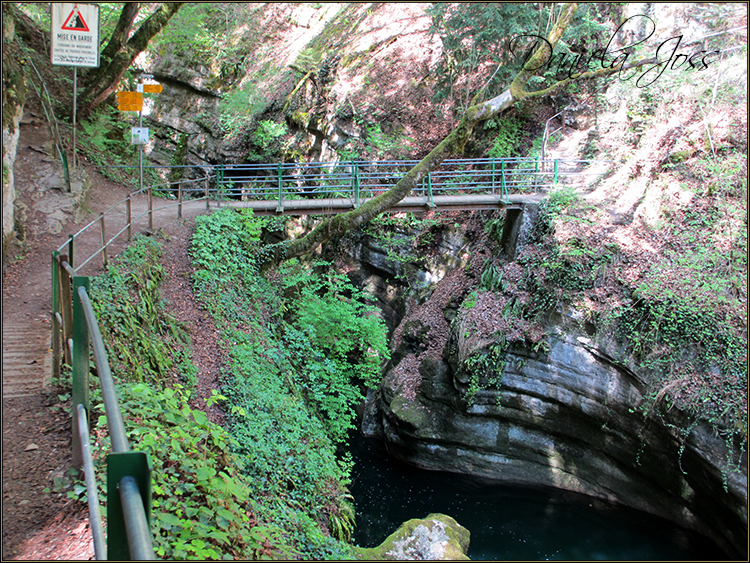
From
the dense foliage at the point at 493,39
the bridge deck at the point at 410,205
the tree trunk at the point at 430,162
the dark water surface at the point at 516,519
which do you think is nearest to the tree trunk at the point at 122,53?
the bridge deck at the point at 410,205

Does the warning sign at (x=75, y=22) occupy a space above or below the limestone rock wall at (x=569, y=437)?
above

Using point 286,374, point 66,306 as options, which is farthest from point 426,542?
point 66,306

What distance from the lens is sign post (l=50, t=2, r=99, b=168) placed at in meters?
6.83

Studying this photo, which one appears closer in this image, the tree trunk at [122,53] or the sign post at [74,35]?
the sign post at [74,35]

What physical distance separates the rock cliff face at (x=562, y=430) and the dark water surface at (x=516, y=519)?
0.92ft

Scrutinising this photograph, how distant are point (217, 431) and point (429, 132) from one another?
15014mm

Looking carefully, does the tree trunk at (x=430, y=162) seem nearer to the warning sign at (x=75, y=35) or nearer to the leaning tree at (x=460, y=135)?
the leaning tree at (x=460, y=135)

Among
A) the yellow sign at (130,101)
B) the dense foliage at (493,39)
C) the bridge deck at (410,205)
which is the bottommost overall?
the bridge deck at (410,205)

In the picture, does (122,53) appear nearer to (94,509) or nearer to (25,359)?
(25,359)

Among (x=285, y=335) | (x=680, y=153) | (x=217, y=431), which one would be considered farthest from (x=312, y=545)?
(x=680, y=153)

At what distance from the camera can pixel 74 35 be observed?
6895 mm

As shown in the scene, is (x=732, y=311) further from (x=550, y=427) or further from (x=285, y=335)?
(x=285, y=335)

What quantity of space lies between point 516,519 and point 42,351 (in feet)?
29.5

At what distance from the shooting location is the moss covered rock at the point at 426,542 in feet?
21.7
